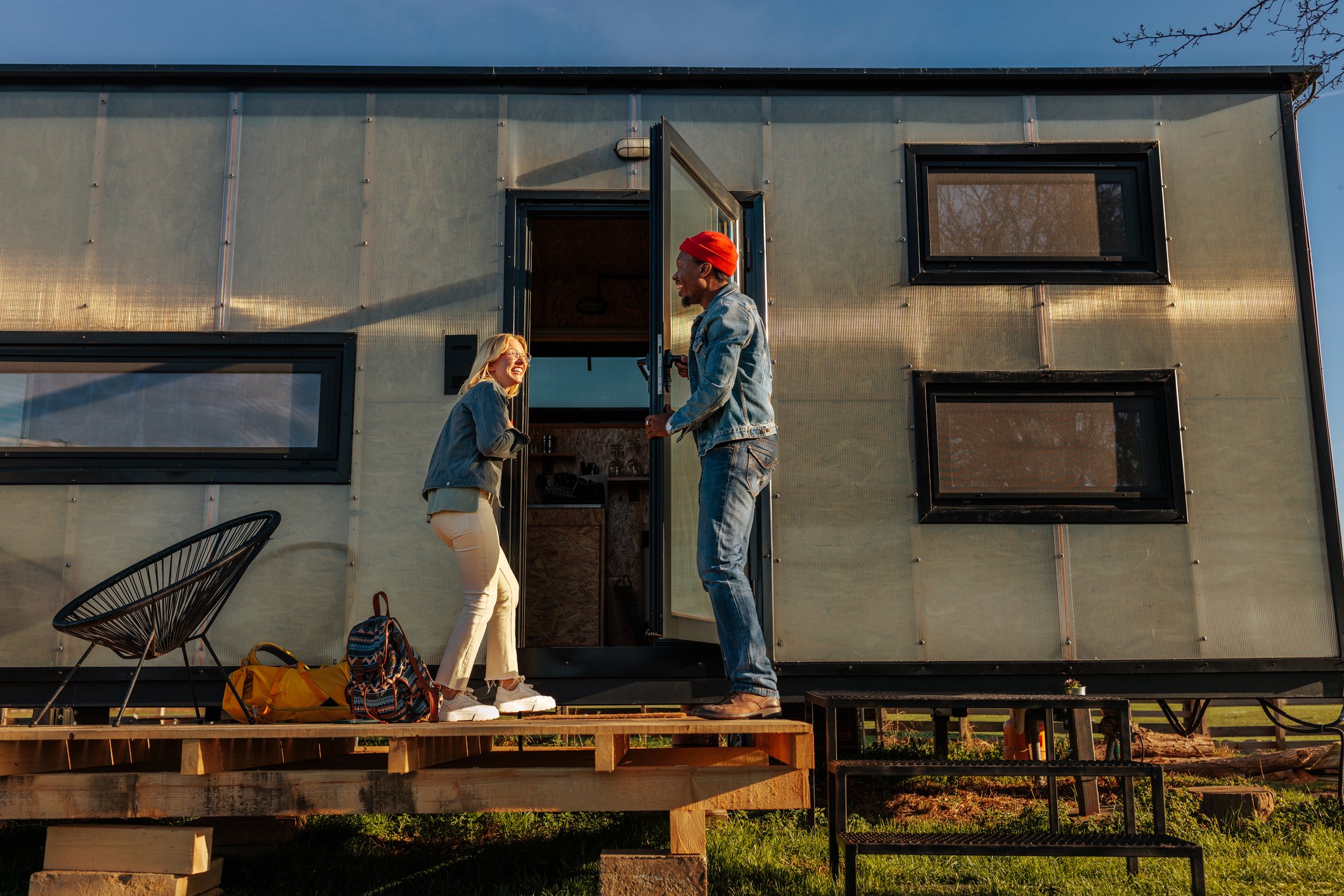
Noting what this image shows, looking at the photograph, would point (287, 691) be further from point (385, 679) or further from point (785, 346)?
point (785, 346)

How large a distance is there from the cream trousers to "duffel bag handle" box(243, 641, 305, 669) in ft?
2.88

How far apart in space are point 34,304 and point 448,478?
2404 mm

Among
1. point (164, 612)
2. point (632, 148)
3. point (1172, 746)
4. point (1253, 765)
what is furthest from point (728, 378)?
point (1172, 746)

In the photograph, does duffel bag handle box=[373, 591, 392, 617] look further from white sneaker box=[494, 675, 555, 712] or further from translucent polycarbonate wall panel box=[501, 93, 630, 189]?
translucent polycarbonate wall panel box=[501, 93, 630, 189]

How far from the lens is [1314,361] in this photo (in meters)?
4.75

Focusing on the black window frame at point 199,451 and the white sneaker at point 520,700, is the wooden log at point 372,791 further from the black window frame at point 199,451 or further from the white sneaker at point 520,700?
the black window frame at point 199,451

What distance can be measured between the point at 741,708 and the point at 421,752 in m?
1.05

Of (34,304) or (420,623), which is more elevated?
(34,304)

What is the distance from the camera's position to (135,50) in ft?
16.2

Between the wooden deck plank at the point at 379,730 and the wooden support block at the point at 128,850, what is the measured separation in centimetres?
29

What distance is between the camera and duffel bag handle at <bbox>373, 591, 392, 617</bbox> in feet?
13.1

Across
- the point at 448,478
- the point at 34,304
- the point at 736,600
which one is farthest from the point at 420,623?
the point at 34,304

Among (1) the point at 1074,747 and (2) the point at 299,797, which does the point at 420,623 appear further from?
(1) the point at 1074,747

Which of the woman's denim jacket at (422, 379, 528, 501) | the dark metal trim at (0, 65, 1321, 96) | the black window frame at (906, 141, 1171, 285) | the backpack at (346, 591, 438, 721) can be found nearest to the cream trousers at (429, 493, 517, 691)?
the woman's denim jacket at (422, 379, 528, 501)
